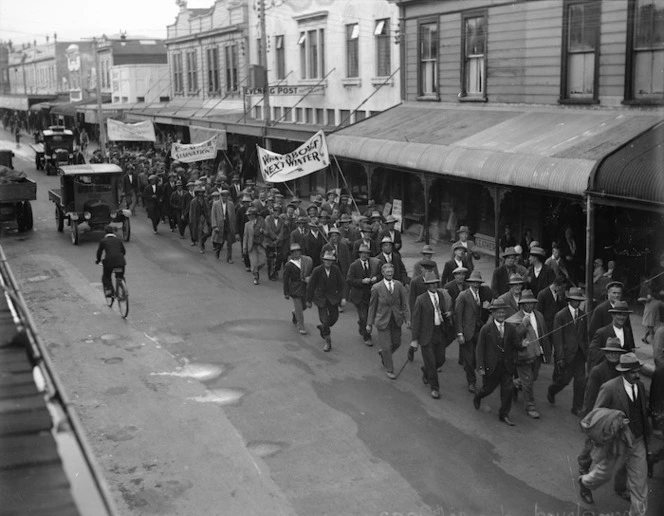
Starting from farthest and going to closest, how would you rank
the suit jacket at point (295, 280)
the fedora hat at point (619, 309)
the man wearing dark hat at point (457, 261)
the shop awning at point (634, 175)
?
the suit jacket at point (295, 280)
the man wearing dark hat at point (457, 261)
the shop awning at point (634, 175)
the fedora hat at point (619, 309)

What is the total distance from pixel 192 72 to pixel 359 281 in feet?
119

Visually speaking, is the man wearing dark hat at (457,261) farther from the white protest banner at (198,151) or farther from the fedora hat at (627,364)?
the white protest banner at (198,151)

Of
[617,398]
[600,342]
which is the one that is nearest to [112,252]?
[600,342]

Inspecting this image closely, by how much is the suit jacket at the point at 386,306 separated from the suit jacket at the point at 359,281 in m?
1.50

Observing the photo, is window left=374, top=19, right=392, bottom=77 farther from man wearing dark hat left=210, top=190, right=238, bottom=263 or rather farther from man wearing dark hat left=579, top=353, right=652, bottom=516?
man wearing dark hat left=579, top=353, right=652, bottom=516

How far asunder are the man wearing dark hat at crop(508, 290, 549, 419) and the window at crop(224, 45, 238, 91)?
31861mm

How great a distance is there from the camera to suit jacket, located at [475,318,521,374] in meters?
9.62

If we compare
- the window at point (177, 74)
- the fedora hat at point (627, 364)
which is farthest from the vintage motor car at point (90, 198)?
the window at point (177, 74)

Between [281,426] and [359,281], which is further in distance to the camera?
[359,281]

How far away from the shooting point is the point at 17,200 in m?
23.5

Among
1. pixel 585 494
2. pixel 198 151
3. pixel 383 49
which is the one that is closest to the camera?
pixel 585 494

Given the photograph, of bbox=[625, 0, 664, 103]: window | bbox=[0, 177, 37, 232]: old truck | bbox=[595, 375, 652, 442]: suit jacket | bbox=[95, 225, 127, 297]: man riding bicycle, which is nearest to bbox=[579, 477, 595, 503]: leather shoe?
bbox=[595, 375, 652, 442]: suit jacket

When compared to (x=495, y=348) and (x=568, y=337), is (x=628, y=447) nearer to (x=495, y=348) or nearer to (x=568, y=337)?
(x=495, y=348)

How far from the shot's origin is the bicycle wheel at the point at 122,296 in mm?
14562
